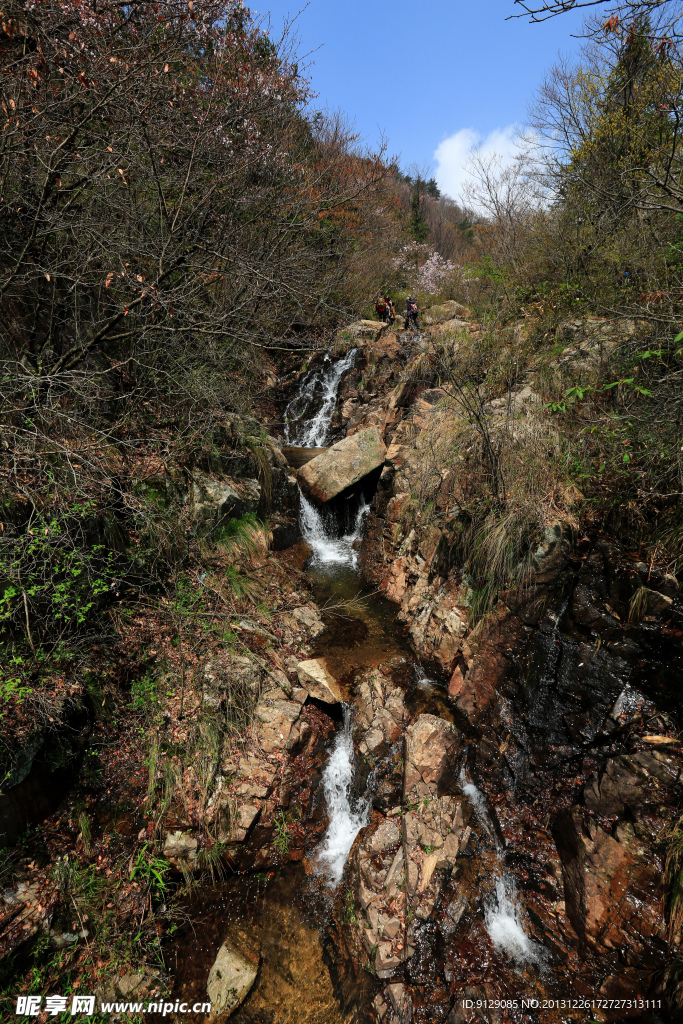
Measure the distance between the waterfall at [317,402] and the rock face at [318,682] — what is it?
7.28 meters

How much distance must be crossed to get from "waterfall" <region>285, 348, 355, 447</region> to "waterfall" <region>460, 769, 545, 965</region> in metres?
9.50

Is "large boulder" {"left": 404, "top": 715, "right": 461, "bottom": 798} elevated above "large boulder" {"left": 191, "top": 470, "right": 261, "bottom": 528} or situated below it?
below

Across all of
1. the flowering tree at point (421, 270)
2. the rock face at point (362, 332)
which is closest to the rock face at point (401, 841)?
the rock face at point (362, 332)

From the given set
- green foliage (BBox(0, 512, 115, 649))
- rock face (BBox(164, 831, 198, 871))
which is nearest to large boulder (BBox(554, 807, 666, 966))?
rock face (BBox(164, 831, 198, 871))

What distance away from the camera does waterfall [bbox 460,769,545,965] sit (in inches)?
126

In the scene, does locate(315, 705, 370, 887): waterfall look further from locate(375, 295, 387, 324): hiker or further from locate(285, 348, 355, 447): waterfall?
locate(375, 295, 387, 324): hiker

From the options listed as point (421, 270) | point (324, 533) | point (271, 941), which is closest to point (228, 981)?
point (271, 941)

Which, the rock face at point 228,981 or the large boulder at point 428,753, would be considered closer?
the rock face at point 228,981

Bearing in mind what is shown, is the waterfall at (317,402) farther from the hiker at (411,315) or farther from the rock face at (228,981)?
the rock face at (228,981)

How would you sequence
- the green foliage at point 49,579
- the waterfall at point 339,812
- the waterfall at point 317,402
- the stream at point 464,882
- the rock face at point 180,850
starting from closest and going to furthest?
the stream at point 464,882 < the green foliage at point 49,579 < the rock face at point 180,850 < the waterfall at point 339,812 < the waterfall at point 317,402

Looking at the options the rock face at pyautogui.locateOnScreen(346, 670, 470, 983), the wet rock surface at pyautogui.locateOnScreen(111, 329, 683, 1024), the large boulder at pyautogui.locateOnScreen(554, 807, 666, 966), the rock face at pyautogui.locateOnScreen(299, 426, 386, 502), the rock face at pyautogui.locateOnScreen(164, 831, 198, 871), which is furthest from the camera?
the rock face at pyautogui.locateOnScreen(299, 426, 386, 502)

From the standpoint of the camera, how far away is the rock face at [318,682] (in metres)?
4.91

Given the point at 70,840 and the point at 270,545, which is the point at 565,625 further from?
the point at 70,840

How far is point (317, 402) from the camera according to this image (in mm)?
12258
